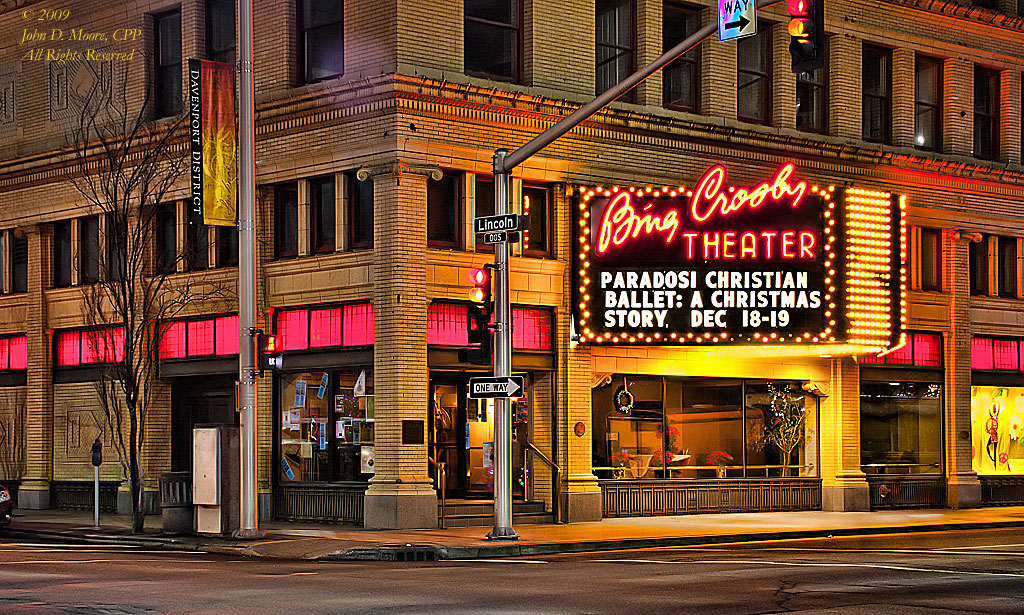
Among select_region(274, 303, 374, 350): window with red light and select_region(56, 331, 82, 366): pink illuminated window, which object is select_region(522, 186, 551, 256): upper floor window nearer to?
select_region(274, 303, 374, 350): window with red light

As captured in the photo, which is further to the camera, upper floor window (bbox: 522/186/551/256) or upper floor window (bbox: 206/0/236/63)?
upper floor window (bbox: 206/0/236/63)

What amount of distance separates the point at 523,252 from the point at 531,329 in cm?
162

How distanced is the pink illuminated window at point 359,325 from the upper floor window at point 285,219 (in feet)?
6.94

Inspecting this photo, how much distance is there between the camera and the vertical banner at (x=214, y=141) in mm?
25375

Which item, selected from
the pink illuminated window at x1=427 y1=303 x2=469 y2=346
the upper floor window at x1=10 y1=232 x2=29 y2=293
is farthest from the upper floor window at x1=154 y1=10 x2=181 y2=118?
the pink illuminated window at x1=427 y1=303 x2=469 y2=346

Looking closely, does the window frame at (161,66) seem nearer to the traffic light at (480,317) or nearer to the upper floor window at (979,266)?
the traffic light at (480,317)

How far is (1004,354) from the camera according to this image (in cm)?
3759

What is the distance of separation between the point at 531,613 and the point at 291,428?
1612 centimetres

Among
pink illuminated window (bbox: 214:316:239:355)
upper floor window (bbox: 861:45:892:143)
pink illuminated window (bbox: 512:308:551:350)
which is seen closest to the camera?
pink illuminated window (bbox: 512:308:551:350)

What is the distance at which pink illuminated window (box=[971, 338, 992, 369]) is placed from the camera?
3675 centimetres

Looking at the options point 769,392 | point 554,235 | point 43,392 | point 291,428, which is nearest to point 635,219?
point 554,235

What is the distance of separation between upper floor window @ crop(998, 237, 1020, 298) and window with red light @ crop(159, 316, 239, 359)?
2042cm

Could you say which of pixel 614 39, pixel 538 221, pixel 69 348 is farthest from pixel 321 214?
pixel 69 348

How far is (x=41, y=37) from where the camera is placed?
3538 centimetres
